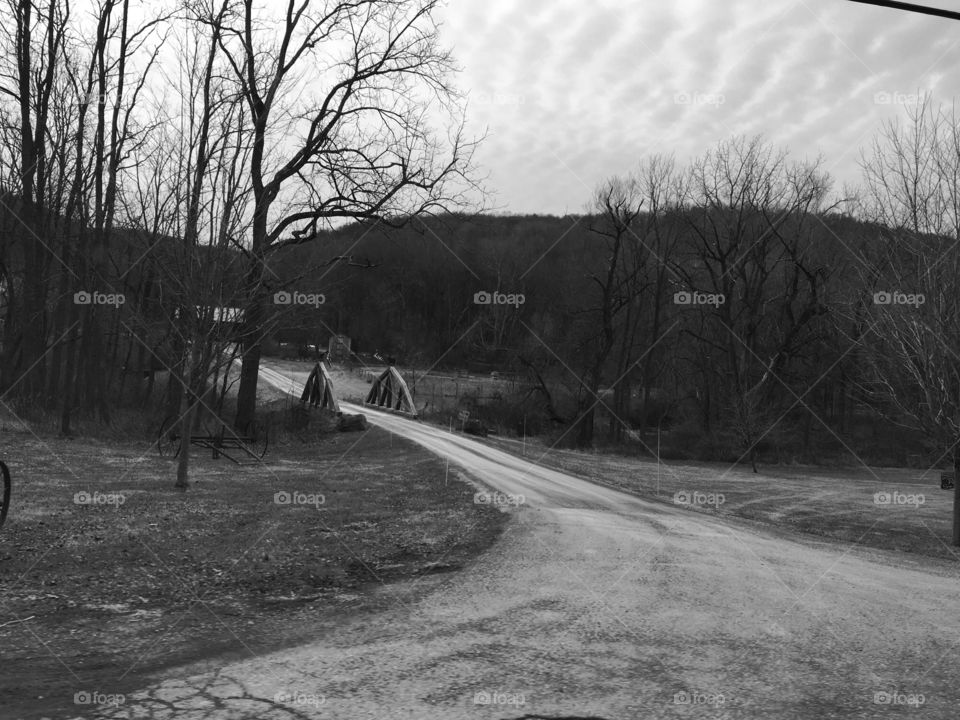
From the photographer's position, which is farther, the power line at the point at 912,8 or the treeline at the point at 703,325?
the treeline at the point at 703,325

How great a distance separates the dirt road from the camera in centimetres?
448

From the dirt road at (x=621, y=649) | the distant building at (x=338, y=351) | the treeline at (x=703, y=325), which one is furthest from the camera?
the distant building at (x=338, y=351)

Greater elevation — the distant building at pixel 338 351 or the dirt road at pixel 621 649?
the distant building at pixel 338 351

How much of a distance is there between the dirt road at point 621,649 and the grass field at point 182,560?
0.50 meters

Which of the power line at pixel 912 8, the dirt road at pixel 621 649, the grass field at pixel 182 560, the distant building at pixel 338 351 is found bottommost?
the grass field at pixel 182 560

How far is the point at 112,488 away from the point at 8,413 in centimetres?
1411

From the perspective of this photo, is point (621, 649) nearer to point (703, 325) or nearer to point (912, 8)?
point (912, 8)

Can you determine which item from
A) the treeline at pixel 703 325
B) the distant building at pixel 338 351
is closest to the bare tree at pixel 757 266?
the treeline at pixel 703 325

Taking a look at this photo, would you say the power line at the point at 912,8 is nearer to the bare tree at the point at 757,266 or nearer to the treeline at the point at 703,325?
the treeline at the point at 703,325

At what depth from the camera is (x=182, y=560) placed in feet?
24.4

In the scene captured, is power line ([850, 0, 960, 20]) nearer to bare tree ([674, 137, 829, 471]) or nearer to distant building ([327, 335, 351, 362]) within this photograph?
bare tree ([674, 137, 829, 471])

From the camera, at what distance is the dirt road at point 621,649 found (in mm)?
4484

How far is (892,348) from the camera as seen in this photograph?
14.8 m

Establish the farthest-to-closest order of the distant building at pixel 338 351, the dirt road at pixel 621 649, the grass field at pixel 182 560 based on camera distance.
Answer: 1. the distant building at pixel 338 351
2. the grass field at pixel 182 560
3. the dirt road at pixel 621 649
